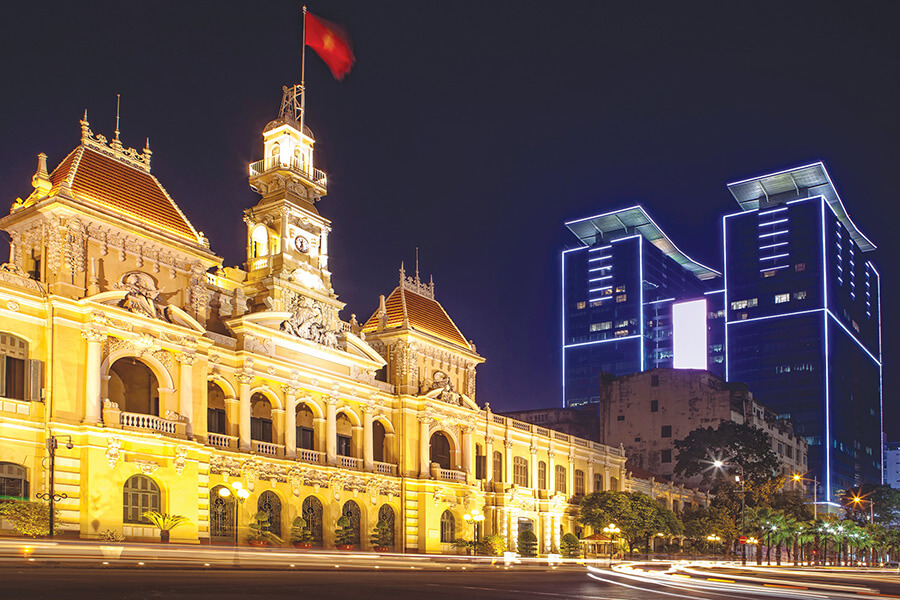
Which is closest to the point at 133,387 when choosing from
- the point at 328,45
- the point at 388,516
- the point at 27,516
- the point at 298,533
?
the point at 27,516

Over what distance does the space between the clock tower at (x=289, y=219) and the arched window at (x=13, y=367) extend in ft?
52.2

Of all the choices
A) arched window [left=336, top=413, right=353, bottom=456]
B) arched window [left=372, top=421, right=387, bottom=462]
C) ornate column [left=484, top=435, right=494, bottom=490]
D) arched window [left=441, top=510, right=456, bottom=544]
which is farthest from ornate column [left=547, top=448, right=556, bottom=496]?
arched window [left=336, top=413, right=353, bottom=456]

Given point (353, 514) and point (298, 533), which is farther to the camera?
point (353, 514)

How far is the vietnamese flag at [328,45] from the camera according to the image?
51906 millimetres

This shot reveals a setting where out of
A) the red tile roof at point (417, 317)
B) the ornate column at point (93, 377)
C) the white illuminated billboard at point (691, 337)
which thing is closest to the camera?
the ornate column at point (93, 377)

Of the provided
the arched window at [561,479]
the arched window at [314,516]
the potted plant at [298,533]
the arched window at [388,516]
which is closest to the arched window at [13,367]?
the potted plant at [298,533]

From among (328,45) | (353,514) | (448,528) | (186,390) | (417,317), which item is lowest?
(448,528)

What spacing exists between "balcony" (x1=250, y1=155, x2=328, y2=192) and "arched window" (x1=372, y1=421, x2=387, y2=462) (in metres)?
15.3

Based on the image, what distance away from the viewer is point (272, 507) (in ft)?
167

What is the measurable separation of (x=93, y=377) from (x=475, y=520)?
3255cm

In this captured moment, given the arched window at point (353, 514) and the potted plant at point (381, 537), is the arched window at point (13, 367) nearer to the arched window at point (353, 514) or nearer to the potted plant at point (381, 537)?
the arched window at point (353, 514)

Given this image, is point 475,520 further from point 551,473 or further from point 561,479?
point 561,479

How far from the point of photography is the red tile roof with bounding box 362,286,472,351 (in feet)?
210

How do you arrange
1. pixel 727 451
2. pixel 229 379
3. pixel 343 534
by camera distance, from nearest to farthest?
pixel 229 379 < pixel 343 534 < pixel 727 451
